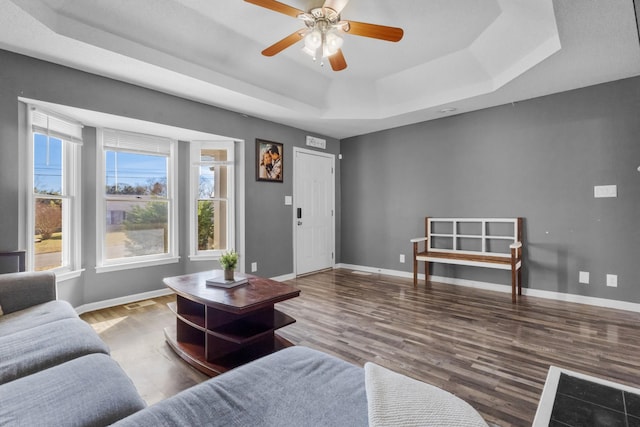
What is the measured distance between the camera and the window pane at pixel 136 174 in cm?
355

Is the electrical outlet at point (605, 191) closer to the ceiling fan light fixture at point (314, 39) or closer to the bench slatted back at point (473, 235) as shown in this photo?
the bench slatted back at point (473, 235)

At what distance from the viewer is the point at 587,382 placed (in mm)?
990

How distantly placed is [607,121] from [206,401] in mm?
4449

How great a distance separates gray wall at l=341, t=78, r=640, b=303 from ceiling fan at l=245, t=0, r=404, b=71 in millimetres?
2552

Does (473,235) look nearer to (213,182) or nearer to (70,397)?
(213,182)

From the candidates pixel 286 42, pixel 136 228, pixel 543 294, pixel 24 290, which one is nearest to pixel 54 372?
pixel 24 290

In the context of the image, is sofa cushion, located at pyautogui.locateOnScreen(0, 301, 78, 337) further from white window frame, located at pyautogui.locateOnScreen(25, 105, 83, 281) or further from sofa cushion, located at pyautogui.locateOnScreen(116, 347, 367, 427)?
sofa cushion, located at pyautogui.locateOnScreen(116, 347, 367, 427)

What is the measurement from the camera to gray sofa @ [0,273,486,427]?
0.77m

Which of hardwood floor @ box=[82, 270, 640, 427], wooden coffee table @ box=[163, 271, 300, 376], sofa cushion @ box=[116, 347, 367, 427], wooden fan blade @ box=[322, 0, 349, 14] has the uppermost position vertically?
wooden fan blade @ box=[322, 0, 349, 14]

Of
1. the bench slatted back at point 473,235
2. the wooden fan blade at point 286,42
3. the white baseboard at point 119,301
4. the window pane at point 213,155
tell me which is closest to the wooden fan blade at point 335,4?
the wooden fan blade at point 286,42

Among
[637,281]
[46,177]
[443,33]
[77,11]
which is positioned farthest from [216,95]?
[637,281]

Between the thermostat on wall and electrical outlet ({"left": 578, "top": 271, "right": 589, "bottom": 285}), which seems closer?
electrical outlet ({"left": 578, "top": 271, "right": 589, "bottom": 285})

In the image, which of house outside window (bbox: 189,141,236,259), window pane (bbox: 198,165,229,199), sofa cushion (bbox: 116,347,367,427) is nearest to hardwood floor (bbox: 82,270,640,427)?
house outside window (bbox: 189,141,236,259)

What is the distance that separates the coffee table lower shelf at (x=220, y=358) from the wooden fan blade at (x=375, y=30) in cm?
235
